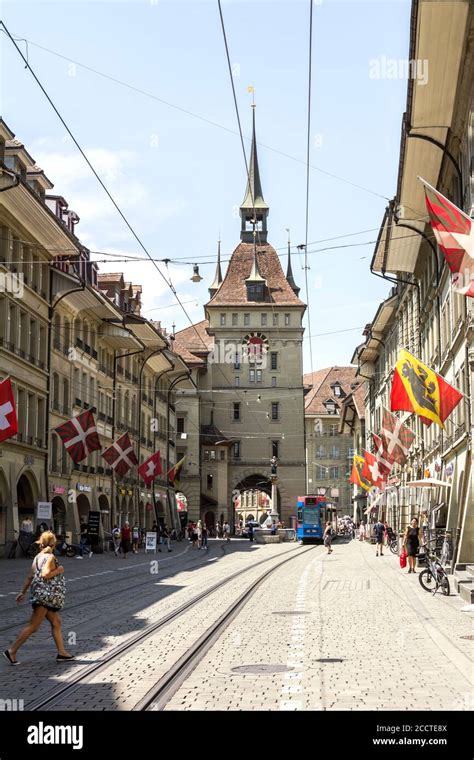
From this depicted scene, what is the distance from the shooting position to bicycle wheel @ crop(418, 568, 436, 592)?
23.2 meters

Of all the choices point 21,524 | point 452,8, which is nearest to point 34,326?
point 21,524

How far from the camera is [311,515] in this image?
73312mm

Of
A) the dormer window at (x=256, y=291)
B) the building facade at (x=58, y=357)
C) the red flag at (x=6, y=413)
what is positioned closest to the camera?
the red flag at (x=6, y=413)

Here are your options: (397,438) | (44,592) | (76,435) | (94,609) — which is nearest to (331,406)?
(397,438)

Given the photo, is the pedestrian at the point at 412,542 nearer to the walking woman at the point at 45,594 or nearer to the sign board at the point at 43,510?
the sign board at the point at 43,510

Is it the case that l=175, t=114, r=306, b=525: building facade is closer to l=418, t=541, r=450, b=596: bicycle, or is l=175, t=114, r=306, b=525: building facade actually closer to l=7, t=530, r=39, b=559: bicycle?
l=7, t=530, r=39, b=559: bicycle

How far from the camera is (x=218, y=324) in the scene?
109 m

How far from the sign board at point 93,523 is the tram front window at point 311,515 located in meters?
28.9

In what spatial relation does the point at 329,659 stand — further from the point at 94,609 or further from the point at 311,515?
the point at 311,515

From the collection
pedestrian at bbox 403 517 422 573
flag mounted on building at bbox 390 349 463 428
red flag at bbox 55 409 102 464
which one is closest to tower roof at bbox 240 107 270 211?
red flag at bbox 55 409 102 464

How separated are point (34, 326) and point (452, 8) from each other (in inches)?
987

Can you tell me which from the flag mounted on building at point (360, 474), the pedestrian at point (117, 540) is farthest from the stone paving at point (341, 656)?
the flag mounted on building at point (360, 474)

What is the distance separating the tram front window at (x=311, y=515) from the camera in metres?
73.1
